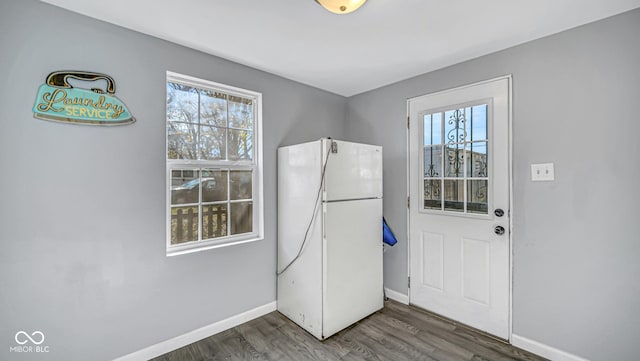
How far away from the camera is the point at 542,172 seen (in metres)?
1.99

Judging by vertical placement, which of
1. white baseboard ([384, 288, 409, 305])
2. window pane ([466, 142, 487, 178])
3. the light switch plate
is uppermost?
window pane ([466, 142, 487, 178])

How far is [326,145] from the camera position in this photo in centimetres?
219

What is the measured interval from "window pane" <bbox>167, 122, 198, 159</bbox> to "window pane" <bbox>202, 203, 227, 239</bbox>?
0.48 meters

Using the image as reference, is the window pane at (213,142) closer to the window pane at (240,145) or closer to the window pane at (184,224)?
the window pane at (240,145)

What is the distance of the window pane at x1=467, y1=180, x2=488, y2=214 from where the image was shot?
229cm

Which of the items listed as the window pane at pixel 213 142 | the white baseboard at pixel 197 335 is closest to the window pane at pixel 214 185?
the window pane at pixel 213 142

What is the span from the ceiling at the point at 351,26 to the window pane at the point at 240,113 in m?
0.36

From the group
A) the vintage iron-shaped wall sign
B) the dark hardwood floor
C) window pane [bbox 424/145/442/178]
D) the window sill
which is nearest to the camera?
the vintage iron-shaped wall sign

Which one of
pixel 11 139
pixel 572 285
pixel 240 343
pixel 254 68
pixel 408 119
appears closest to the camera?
pixel 11 139

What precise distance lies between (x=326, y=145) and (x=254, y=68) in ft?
3.68

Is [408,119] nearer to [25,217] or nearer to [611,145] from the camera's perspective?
[611,145]

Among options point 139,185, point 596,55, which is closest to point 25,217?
point 139,185

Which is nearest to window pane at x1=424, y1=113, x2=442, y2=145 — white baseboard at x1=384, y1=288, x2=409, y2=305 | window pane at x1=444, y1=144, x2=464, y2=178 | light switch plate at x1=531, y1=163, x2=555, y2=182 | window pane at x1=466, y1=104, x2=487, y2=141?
window pane at x1=444, y1=144, x2=464, y2=178

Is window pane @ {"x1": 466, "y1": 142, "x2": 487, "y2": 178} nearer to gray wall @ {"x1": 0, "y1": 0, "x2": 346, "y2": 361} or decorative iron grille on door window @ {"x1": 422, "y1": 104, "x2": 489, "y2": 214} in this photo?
decorative iron grille on door window @ {"x1": 422, "y1": 104, "x2": 489, "y2": 214}
